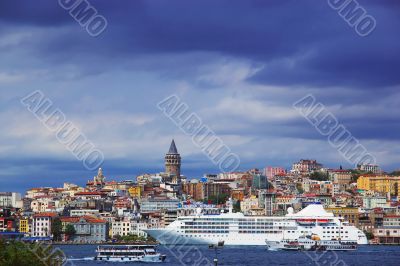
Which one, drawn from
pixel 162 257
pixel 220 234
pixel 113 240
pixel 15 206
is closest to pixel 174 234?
pixel 220 234

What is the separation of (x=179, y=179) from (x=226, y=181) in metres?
8.46

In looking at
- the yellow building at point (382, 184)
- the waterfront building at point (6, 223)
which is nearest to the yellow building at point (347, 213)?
the waterfront building at point (6, 223)

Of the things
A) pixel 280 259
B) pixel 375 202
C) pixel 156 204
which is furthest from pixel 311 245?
pixel 156 204

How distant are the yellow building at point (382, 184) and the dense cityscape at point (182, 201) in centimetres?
12

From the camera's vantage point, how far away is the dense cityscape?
98.9m

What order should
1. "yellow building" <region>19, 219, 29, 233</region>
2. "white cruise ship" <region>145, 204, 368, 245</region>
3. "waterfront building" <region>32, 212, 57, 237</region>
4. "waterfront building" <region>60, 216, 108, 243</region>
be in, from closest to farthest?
"white cruise ship" <region>145, 204, 368, 245</region>, "waterfront building" <region>32, 212, 57, 237</region>, "yellow building" <region>19, 219, 29, 233</region>, "waterfront building" <region>60, 216, 108, 243</region>

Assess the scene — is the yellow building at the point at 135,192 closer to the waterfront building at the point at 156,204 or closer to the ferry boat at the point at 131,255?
the waterfront building at the point at 156,204

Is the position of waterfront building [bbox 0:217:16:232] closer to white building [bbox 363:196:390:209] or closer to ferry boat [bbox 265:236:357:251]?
ferry boat [bbox 265:236:357:251]

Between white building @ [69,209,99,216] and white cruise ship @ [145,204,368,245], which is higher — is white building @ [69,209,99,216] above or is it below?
above

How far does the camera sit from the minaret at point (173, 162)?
510 feet

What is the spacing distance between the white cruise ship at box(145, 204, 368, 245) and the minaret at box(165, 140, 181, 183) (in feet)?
234

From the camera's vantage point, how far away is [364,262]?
57656mm

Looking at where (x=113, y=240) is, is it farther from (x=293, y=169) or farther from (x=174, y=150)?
(x=293, y=169)

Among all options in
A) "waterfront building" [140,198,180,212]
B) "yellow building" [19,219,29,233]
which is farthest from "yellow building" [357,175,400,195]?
"yellow building" [19,219,29,233]
